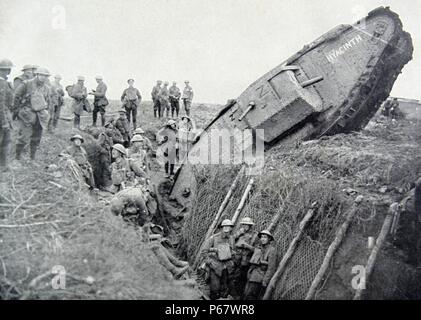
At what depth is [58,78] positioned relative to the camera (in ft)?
44.7

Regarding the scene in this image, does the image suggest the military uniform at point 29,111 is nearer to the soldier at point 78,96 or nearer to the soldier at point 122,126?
the soldier at point 122,126

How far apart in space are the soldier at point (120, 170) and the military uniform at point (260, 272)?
2.93 m

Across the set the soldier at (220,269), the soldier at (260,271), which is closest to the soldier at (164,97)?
the soldier at (220,269)

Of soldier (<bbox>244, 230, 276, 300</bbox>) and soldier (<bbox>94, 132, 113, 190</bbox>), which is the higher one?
soldier (<bbox>94, 132, 113, 190</bbox>)

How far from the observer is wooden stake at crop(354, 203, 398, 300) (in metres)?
5.71

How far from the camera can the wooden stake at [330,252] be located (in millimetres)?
5969

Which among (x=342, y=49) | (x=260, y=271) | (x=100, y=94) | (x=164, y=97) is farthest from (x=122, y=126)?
(x=260, y=271)

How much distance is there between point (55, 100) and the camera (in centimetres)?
1265

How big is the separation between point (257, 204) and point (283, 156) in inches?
66.5

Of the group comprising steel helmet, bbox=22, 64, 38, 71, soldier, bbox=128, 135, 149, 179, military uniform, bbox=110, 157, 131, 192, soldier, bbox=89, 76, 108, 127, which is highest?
soldier, bbox=89, 76, 108, 127

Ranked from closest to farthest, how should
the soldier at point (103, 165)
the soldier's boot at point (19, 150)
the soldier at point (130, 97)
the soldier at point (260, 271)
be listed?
the soldier at point (260, 271) < the soldier's boot at point (19, 150) < the soldier at point (103, 165) < the soldier at point (130, 97)

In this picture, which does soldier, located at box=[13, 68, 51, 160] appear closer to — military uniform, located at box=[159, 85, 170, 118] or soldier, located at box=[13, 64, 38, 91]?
soldier, located at box=[13, 64, 38, 91]

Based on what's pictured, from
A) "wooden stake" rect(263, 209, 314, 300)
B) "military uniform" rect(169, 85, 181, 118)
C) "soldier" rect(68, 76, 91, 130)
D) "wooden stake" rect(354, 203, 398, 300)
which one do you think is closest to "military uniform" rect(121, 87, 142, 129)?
"soldier" rect(68, 76, 91, 130)

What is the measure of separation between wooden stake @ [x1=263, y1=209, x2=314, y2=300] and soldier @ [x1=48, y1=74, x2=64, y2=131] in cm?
820
